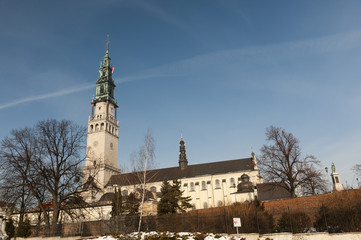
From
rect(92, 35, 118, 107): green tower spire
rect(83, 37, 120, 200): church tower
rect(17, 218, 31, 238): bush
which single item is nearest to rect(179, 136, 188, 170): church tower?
rect(83, 37, 120, 200): church tower

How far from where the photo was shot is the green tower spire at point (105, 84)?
280ft

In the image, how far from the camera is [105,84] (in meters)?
87.5

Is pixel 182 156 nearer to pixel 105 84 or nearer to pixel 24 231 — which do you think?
pixel 105 84

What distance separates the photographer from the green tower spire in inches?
3359

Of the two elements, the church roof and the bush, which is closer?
the bush

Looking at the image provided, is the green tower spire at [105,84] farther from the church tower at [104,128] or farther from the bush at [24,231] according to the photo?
the bush at [24,231]

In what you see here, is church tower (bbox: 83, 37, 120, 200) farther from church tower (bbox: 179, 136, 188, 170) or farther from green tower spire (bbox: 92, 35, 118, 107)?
church tower (bbox: 179, 136, 188, 170)

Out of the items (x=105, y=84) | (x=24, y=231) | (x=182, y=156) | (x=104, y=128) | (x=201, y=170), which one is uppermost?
(x=105, y=84)

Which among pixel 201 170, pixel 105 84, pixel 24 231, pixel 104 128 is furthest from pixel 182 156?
pixel 24 231

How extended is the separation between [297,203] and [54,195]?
24.6 metres

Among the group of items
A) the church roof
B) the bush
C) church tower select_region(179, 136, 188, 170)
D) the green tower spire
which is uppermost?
the green tower spire

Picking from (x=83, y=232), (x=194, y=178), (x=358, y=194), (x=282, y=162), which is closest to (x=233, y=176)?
(x=194, y=178)

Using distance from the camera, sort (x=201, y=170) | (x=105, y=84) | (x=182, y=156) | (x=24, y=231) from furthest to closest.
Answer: (x=105, y=84) < (x=182, y=156) < (x=201, y=170) < (x=24, y=231)

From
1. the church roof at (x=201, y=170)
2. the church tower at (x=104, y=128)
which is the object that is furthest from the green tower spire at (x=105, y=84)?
the church roof at (x=201, y=170)
